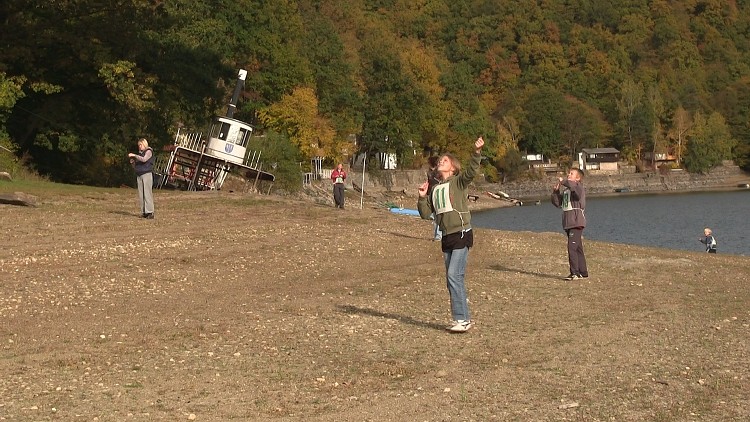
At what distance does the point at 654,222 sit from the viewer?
88000 millimetres

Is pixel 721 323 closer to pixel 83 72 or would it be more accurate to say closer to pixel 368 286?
pixel 368 286

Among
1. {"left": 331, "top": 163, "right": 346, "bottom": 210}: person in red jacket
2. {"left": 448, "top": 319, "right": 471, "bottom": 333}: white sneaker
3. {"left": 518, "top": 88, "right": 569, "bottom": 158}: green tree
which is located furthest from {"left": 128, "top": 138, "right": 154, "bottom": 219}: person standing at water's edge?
{"left": 518, "top": 88, "right": 569, "bottom": 158}: green tree

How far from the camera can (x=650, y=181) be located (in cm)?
18325

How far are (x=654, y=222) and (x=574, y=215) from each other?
221 feet

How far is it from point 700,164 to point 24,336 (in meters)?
184

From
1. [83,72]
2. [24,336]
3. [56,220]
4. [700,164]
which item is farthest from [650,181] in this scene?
[24,336]

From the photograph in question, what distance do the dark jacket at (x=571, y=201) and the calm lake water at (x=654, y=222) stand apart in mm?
Result: 30895

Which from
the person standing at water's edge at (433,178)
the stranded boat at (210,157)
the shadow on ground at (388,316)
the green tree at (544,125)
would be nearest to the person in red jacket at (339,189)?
the person standing at water's edge at (433,178)

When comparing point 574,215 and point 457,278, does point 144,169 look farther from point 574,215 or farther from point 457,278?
point 457,278

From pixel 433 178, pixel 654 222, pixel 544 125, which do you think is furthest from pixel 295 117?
pixel 544 125

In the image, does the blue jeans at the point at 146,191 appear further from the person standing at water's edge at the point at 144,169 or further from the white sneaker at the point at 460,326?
the white sneaker at the point at 460,326

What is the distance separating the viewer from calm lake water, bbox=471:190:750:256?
211 ft

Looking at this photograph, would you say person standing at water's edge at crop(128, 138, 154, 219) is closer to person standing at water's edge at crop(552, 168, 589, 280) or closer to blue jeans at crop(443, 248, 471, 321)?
person standing at water's edge at crop(552, 168, 589, 280)

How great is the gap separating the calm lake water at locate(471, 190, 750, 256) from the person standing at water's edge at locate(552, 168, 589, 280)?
30.9 m
